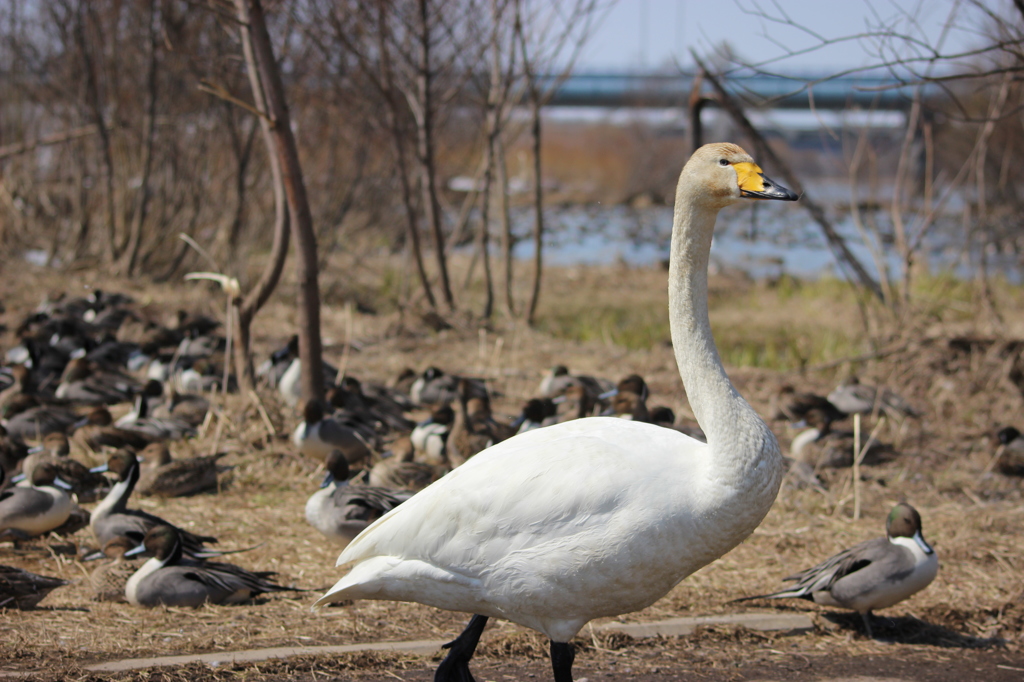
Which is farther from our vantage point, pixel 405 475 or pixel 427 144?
pixel 427 144

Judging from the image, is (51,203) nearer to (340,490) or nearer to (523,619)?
(340,490)

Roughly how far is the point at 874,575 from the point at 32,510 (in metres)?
4.55

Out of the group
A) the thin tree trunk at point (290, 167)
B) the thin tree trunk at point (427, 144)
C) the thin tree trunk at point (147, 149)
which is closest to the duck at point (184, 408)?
the thin tree trunk at point (290, 167)

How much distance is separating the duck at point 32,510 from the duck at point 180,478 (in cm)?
66

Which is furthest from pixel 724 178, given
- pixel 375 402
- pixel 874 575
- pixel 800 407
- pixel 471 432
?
pixel 375 402

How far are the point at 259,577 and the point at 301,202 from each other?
110 inches

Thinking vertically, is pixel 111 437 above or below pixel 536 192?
below

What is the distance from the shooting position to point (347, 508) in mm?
5199

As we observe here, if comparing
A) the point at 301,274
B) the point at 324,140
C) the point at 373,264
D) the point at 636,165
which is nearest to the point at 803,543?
the point at 301,274

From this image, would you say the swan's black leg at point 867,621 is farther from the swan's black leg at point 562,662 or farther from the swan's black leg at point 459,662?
the swan's black leg at point 459,662

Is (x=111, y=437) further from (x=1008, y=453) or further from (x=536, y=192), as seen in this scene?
(x=1008, y=453)

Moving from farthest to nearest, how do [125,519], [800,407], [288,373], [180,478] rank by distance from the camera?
[288,373], [800,407], [180,478], [125,519]

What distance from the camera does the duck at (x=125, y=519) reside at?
4777 mm

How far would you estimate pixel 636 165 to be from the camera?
3981 centimetres
